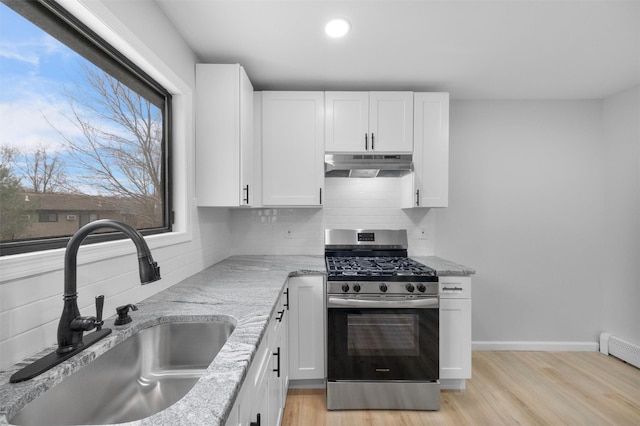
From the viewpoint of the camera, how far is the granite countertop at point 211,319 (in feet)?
2.31

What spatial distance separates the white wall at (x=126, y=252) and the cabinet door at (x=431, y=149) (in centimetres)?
180

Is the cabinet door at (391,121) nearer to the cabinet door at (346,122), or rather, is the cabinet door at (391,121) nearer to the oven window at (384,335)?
the cabinet door at (346,122)

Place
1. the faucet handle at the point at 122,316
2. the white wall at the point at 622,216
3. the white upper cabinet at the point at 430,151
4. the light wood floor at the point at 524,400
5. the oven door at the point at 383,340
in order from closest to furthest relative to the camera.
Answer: the faucet handle at the point at 122,316
the light wood floor at the point at 524,400
the oven door at the point at 383,340
the white upper cabinet at the point at 430,151
the white wall at the point at 622,216

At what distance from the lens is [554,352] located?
3.07 meters

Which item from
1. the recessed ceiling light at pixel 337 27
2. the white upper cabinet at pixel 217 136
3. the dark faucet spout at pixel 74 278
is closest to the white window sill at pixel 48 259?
the dark faucet spout at pixel 74 278

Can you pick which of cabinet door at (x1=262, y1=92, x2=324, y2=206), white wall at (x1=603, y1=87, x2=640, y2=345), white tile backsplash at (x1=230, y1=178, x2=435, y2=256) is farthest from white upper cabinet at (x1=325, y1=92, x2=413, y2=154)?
white wall at (x1=603, y1=87, x2=640, y2=345)

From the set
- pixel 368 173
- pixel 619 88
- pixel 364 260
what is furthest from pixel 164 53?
pixel 619 88

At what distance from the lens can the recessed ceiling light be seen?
6.00 feet

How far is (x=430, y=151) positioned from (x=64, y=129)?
2.49 metres

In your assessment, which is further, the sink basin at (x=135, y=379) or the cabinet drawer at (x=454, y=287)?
the cabinet drawer at (x=454, y=287)

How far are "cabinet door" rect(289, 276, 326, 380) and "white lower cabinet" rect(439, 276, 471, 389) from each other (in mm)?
913

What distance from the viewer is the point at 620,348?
A: 288cm

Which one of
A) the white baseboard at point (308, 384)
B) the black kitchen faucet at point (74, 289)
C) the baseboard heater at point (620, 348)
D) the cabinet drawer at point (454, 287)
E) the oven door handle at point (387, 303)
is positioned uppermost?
the black kitchen faucet at point (74, 289)

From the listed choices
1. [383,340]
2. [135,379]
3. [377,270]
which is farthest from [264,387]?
[377,270]
